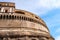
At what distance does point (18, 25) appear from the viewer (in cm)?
2208

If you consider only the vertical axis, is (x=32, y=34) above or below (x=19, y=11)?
below

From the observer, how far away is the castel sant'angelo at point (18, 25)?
20391 mm

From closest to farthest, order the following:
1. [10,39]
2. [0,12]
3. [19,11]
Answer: [10,39]
[0,12]
[19,11]

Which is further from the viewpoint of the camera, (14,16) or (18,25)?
(14,16)

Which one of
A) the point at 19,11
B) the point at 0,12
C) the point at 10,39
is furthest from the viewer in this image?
the point at 19,11

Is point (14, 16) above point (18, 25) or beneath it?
above

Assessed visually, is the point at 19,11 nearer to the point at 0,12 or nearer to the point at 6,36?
the point at 0,12

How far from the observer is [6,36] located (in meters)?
20.1

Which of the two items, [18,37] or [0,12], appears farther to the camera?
[0,12]

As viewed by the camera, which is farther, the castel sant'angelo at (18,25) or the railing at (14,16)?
the railing at (14,16)

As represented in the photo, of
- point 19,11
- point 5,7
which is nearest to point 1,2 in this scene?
point 5,7

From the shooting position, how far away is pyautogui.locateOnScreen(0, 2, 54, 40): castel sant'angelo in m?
20.4

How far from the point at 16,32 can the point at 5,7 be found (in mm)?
5231

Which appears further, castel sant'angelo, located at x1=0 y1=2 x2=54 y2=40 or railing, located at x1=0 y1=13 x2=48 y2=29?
railing, located at x1=0 y1=13 x2=48 y2=29
